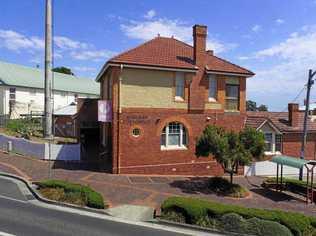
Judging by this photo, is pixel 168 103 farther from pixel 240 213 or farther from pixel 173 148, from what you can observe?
pixel 240 213

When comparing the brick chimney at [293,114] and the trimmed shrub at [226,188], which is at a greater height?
the brick chimney at [293,114]

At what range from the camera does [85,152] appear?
1298 inches

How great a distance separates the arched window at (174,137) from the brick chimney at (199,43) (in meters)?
5.01

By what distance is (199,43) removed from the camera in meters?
29.1

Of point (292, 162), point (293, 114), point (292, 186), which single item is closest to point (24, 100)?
point (293, 114)

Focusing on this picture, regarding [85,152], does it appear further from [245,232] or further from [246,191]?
[245,232]

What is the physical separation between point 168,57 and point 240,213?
1589cm

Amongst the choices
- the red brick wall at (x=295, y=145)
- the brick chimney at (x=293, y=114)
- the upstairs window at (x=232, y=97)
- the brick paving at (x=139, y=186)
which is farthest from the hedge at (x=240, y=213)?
the brick chimney at (x=293, y=114)

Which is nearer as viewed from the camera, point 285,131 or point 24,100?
point 285,131

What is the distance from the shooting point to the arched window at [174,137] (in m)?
27.9

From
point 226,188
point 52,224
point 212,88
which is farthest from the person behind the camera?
point 212,88

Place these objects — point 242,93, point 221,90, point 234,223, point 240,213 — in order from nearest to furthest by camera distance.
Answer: point 234,223 → point 240,213 → point 221,90 → point 242,93

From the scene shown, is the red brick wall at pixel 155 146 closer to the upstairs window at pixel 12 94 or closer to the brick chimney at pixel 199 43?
the brick chimney at pixel 199 43

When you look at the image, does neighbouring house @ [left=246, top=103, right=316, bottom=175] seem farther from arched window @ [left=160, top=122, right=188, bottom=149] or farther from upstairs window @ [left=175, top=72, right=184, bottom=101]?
upstairs window @ [left=175, top=72, right=184, bottom=101]
